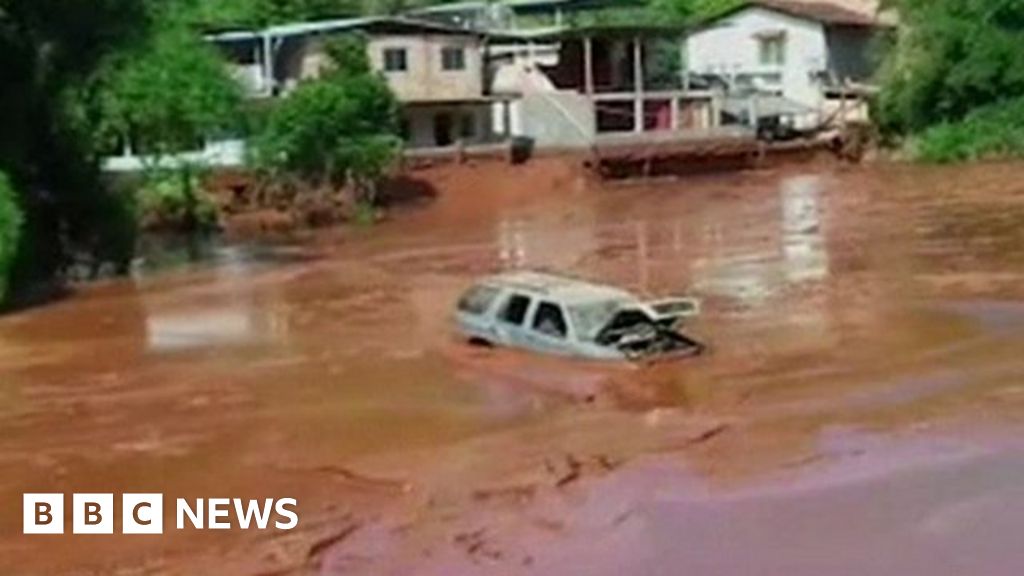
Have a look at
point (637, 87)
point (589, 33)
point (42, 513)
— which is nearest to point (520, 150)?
point (589, 33)

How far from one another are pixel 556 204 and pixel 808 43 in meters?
19.9

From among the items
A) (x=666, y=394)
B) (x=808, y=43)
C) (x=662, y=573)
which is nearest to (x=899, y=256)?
(x=666, y=394)

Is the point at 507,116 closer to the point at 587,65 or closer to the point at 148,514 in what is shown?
the point at 587,65

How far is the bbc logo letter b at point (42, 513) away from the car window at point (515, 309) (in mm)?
7156

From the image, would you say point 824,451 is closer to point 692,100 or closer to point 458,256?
point 458,256

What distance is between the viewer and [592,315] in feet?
71.5

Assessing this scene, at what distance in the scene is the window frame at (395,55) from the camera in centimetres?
5556

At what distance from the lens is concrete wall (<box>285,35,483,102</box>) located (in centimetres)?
5531

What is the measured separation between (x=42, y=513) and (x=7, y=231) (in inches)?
616

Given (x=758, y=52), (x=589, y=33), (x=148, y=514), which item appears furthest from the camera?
(x=758, y=52)

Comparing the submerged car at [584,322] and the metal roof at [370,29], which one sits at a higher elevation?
the metal roof at [370,29]

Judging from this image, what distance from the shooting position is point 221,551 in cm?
1427

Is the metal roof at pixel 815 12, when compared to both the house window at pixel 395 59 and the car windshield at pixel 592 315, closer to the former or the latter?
the house window at pixel 395 59

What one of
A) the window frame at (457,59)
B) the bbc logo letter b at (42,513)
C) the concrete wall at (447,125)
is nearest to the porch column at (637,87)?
the concrete wall at (447,125)
